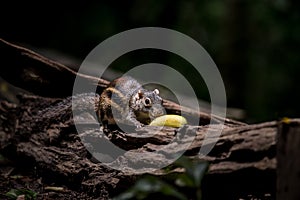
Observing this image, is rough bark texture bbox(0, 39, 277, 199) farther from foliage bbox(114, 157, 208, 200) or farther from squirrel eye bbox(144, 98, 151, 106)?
foliage bbox(114, 157, 208, 200)

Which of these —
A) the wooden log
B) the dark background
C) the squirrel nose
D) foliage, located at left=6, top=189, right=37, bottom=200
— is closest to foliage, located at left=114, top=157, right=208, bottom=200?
the wooden log

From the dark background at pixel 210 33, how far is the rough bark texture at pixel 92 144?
4.76m

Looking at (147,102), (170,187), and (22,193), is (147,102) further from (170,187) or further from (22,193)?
(170,187)

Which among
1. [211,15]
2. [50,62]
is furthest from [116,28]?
[50,62]

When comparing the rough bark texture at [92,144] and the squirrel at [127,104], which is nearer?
the rough bark texture at [92,144]

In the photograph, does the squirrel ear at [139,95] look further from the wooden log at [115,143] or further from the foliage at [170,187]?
the foliage at [170,187]

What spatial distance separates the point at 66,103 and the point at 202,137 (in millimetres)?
1032

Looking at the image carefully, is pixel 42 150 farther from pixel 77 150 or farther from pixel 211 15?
pixel 211 15

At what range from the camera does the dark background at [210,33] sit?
791 cm

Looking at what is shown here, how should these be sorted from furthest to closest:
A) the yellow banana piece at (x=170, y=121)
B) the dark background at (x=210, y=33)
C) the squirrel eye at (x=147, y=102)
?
the dark background at (x=210, y=33)
the squirrel eye at (x=147, y=102)
the yellow banana piece at (x=170, y=121)

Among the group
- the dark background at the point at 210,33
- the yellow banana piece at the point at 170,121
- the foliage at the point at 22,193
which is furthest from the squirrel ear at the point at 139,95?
the dark background at the point at 210,33

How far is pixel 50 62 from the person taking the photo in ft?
9.37

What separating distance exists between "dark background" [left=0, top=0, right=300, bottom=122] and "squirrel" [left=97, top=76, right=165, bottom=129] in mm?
4878

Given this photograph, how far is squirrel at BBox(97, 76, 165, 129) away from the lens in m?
2.65
